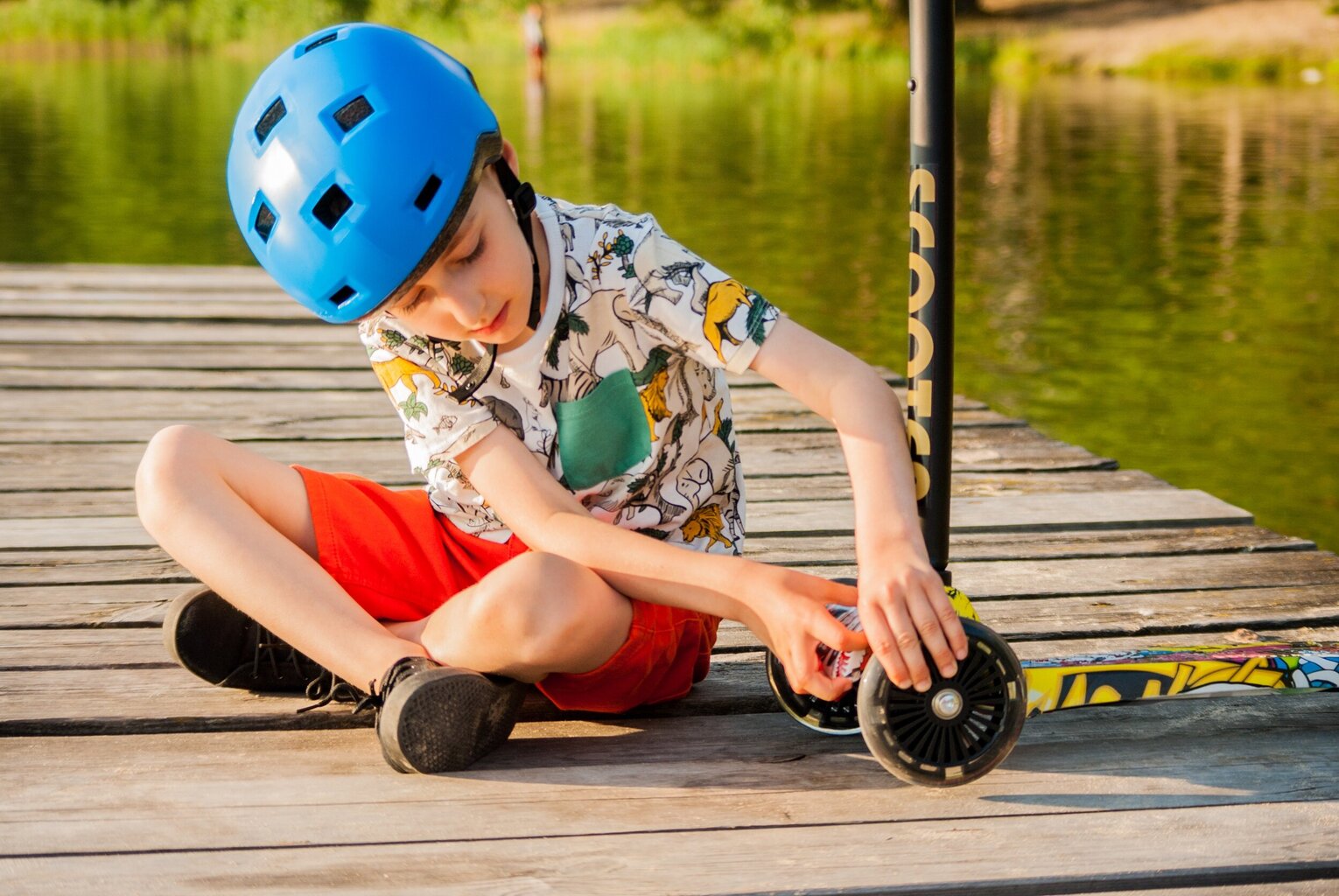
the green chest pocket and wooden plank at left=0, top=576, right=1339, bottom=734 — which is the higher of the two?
the green chest pocket

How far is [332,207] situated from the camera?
2.14m

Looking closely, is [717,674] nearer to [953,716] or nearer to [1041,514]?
[953,716]

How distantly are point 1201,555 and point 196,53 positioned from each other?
119 ft

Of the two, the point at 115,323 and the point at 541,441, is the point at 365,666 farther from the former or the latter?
the point at 115,323

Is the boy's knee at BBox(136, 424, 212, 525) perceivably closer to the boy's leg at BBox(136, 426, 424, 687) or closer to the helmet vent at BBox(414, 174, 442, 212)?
the boy's leg at BBox(136, 426, 424, 687)

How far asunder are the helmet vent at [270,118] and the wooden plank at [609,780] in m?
0.87

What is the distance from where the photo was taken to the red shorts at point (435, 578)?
2312 millimetres

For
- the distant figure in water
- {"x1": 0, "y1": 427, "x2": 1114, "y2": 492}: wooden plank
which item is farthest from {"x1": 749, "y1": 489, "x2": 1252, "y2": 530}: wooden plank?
the distant figure in water

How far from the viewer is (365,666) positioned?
2270 mm

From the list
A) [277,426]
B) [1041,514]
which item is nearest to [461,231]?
[1041,514]

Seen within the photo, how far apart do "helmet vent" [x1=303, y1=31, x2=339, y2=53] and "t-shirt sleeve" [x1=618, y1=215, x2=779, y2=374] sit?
1.60ft

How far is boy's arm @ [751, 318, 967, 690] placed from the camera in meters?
1.92

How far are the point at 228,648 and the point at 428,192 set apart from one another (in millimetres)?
798

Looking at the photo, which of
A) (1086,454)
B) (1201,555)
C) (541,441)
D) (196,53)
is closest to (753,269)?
(1086,454)
